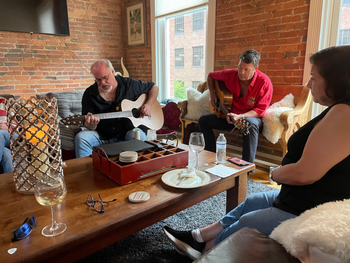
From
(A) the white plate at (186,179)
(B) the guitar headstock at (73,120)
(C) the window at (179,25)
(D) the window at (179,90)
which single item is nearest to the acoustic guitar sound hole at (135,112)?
(B) the guitar headstock at (73,120)

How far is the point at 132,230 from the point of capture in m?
1.04

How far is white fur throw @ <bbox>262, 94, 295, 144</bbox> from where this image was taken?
2.52 meters

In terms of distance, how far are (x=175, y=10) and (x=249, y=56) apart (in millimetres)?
2170

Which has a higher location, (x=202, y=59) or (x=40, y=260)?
(x=202, y=59)

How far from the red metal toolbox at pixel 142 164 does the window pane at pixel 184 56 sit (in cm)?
266

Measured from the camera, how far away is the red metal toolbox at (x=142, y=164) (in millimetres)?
1215

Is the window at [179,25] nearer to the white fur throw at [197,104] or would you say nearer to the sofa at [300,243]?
the white fur throw at [197,104]

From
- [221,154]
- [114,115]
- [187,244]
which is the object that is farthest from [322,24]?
[187,244]

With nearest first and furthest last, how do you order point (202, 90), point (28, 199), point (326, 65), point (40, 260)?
1. point (40, 260)
2. point (326, 65)
3. point (28, 199)
4. point (202, 90)

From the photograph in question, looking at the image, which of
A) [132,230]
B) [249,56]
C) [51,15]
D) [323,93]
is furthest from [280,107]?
[51,15]

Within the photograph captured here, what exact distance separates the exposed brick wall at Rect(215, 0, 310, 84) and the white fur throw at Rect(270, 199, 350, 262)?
2.37 meters

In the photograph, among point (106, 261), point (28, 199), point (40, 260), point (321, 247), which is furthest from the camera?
point (106, 261)

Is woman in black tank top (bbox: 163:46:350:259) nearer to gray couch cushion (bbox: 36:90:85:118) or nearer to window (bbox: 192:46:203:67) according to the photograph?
gray couch cushion (bbox: 36:90:85:118)

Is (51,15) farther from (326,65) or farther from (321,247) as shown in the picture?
(321,247)
